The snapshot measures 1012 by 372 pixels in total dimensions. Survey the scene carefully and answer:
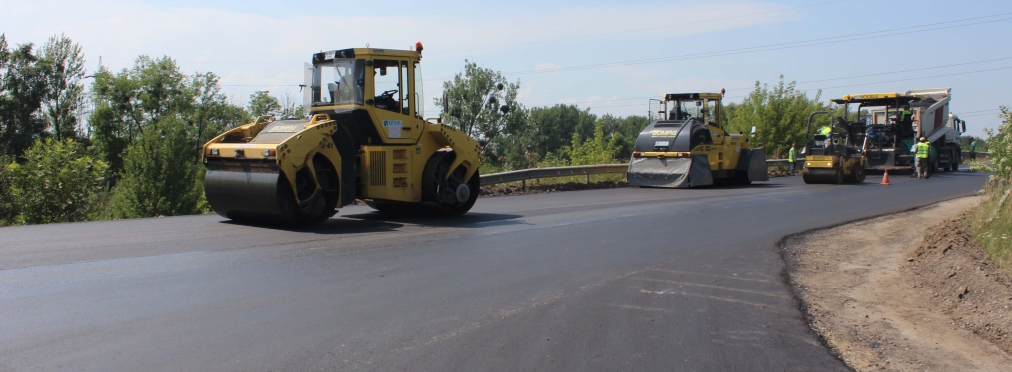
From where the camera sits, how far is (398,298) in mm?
6602

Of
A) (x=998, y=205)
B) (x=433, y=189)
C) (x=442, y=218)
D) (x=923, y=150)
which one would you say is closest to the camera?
(x=998, y=205)

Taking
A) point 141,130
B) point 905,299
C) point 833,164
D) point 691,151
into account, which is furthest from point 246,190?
point 141,130

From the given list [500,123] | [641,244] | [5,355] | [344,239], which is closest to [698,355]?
[5,355]

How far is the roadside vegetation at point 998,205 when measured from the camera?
27.1 ft

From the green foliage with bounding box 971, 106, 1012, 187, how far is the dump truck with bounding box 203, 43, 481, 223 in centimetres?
790

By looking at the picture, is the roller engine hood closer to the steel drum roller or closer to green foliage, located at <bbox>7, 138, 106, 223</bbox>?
the steel drum roller

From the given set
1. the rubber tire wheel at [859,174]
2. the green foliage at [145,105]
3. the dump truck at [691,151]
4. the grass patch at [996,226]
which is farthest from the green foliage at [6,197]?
the green foliage at [145,105]

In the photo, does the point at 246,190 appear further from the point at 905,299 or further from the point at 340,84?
the point at 905,299

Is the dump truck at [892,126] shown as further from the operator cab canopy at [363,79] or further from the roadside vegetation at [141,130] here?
the operator cab canopy at [363,79]

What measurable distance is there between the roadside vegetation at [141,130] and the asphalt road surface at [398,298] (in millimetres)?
3643

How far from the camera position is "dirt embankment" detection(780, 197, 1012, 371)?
17.6ft

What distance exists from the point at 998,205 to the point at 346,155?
875 cm

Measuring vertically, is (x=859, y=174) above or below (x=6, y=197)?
above

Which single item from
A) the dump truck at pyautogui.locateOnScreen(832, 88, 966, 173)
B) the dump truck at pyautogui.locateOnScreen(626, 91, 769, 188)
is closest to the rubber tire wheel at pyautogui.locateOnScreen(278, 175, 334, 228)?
the dump truck at pyautogui.locateOnScreen(626, 91, 769, 188)
